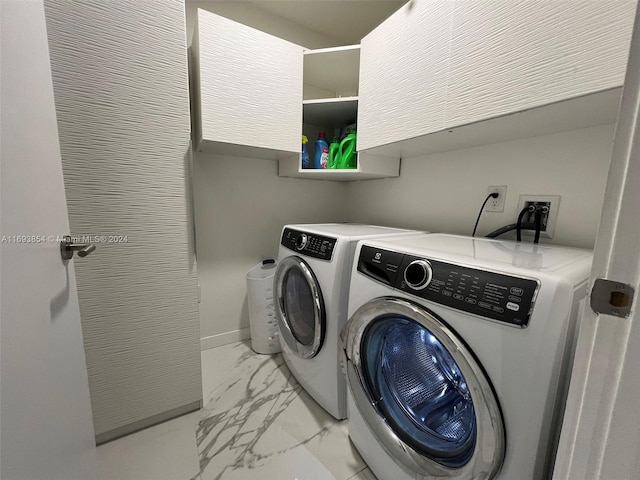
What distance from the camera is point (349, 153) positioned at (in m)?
1.62

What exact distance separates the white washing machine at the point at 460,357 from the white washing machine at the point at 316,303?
14 centimetres

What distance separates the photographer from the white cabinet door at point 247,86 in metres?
1.25

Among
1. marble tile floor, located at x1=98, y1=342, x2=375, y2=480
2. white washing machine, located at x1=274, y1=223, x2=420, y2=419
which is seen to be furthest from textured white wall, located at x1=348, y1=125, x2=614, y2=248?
marble tile floor, located at x1=98, y1=342, x2=375, y2=480

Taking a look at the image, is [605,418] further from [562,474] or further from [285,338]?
[285,338]

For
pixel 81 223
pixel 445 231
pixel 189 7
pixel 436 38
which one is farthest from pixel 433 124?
pixel 189 7

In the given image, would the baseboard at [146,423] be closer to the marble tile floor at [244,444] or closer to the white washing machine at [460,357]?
the marble tile floor at [244,444]

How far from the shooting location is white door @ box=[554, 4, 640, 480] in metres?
0.32

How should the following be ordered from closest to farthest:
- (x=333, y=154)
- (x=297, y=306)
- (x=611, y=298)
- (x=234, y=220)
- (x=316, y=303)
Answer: (x=611, y=298) → (x=316, y=303) → (x=297, y=306) → (x=333, y=154) → (x=234, y=220)

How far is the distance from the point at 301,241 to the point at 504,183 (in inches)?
39.6

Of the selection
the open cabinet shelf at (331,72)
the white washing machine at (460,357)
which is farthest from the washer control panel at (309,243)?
the open cabinet shelf at (331,72)

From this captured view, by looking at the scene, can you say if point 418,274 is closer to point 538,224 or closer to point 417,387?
point 417,387

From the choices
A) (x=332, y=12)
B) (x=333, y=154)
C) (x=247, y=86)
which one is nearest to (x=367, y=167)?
(x=333, y=154)

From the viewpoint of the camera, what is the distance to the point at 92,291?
106 centimetres

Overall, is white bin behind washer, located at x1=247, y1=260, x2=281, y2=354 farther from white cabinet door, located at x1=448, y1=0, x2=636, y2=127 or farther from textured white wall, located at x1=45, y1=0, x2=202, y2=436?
white cabinet door, located at x1=448, y1=0, x2=636, y2=127
